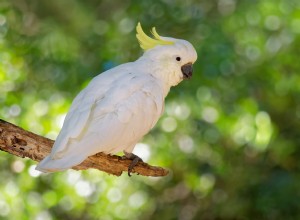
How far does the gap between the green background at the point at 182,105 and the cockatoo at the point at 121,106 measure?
115cm

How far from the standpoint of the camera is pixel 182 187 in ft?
16.8

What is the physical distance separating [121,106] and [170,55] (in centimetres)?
43

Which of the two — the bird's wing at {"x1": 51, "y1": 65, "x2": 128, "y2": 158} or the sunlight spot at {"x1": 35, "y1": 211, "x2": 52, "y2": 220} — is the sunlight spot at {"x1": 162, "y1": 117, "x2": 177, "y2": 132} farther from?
the bird's wing at {"x1": 51, "y1": 65, "x2": 128, "y2": 158}

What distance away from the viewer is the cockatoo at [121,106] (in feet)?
8.58

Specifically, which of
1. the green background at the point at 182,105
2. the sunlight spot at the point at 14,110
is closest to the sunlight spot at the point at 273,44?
the green background at the point at 182,105

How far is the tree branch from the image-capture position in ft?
8.75

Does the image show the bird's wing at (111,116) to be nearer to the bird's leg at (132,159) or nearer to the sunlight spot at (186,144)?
the bird's leg at (132,159)

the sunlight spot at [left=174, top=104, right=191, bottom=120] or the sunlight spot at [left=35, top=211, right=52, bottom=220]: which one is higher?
the sunlight spot at [left=174, top=104, right=191, bottom=120]

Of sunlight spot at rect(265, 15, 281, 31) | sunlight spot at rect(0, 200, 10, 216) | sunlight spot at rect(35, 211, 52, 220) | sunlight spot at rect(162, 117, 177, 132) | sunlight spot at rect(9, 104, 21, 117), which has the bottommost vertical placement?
sunlight spot at rect(0, 200, 10, 216)

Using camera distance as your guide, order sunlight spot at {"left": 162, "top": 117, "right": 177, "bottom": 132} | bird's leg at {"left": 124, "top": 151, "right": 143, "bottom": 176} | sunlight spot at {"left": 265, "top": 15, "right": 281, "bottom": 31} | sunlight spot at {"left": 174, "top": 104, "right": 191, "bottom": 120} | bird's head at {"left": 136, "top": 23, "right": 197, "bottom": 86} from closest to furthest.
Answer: bird's leg at {"left": 124, "top": 151, "right": 143, "bottom": 176} → bird's head at {"left": 136, "top": 23, "right": 197, "bottom": 86} → sunlight spot at {"left": 174, "top": 104, "right": 191, "bottom": 120} → sunlight spot at {"left": 162, "top": 117, "right": 177, "bottom": 132} → sunlight spot at {"left": 265, "top": 15, "right": 281, "bottom": 31}

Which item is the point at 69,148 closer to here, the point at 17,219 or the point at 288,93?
the point at 17,219

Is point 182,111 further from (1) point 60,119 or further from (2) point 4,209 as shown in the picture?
(2) point 4,209

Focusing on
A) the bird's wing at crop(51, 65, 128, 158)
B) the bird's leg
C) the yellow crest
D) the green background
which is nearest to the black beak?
the yellow crest

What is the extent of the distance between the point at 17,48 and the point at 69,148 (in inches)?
73.0
